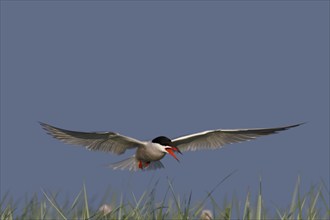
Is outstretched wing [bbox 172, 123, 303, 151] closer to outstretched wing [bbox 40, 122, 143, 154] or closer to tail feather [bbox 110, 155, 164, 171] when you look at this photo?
tail feather [bbox 110, 155, 164, 171]

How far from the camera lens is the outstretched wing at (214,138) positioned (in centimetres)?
975

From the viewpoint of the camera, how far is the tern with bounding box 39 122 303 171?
8844 millimetres

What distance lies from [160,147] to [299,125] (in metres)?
2.43

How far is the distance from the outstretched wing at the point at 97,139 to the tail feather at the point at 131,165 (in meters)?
0.39

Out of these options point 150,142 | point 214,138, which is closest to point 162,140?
point 150,142

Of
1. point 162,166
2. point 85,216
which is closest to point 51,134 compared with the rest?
point 162,166

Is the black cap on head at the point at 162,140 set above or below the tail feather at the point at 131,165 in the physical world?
above

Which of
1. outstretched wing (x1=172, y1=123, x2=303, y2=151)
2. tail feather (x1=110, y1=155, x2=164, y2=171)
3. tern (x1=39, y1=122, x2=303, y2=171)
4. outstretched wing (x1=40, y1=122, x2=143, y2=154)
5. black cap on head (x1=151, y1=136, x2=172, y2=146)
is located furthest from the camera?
tail feather (x1=110, y1=155, x2=164, y2=171)

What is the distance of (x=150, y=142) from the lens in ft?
30.9

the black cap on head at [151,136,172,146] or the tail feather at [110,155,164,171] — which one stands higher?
the black cap on head at [151,136,172,146]

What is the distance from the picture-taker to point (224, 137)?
10.3m

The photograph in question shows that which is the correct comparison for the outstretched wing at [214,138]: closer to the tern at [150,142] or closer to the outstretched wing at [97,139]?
the tern at [150,142]

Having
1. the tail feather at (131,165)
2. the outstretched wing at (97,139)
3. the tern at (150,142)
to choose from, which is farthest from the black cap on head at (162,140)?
the tail feather at (131,165)

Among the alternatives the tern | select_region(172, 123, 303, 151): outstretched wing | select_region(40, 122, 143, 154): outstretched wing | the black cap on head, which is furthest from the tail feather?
the black cap on head
